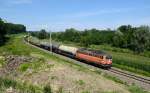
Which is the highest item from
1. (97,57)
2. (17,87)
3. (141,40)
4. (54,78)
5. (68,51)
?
(17,87)

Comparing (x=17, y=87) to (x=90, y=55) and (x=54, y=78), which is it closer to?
(x=54, y=78)

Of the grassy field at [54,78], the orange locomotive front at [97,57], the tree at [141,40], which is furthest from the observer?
the tree at [141,40]

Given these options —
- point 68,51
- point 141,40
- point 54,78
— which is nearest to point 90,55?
point 68,51

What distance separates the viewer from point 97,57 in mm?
64625

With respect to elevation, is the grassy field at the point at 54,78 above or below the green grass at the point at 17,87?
below

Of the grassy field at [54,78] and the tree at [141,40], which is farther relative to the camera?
the tree at [141,40]

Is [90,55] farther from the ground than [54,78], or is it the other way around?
[90,55]

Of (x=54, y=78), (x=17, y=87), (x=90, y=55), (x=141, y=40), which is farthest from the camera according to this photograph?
(x=141, y=40)

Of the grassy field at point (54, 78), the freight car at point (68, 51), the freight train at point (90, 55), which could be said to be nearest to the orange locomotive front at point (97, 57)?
the freight train at point (90, 55)

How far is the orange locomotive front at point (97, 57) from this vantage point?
2469 inches

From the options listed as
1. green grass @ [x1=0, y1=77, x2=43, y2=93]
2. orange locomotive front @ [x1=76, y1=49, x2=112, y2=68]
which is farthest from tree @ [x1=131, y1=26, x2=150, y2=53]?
green grass @ [x1=0, y1=77, x2=43, y2=93]

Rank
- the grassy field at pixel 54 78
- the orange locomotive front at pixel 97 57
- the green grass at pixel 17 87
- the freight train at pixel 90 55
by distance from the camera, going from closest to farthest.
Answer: the green grass at pixel 17 87 < the grassy field at pixel 54 78 < the orange locomotive front at pixel 97 57 < the freight train at pixel 90 55

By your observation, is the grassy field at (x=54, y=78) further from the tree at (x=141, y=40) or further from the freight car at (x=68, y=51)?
the tree at (x=141, y=40)

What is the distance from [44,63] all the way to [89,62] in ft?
47.6
